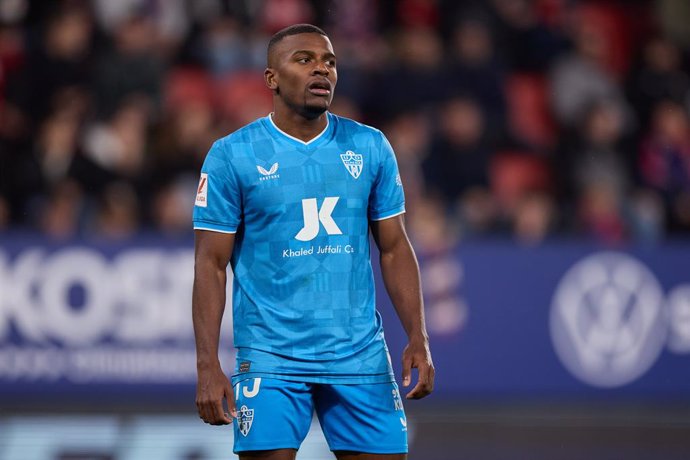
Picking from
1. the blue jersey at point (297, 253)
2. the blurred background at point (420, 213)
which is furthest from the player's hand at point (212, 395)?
the blurred background at point (420, 213)

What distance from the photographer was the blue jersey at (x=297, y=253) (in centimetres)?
470

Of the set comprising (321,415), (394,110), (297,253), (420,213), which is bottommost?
(321,415)

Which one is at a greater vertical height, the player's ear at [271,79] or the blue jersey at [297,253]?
the player's ear at [271,79]

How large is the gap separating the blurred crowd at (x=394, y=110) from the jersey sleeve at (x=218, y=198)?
598 centimetres

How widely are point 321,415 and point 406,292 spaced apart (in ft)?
1.93

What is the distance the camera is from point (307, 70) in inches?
186

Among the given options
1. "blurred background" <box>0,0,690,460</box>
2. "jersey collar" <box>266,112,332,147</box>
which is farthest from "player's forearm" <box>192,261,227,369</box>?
"blurred background" <box>0,0,690,460</box>

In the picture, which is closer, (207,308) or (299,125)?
(207,308)

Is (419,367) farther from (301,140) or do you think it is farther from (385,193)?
(301,140)

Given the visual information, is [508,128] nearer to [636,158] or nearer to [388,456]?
[636,158]

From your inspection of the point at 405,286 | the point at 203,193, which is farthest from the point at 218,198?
the point at 405,286

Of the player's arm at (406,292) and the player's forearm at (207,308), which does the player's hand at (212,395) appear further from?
the player's arm at (406,292)

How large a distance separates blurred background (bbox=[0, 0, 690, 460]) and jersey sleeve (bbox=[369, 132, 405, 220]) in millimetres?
3312

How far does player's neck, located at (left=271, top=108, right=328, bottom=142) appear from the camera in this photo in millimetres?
4844
